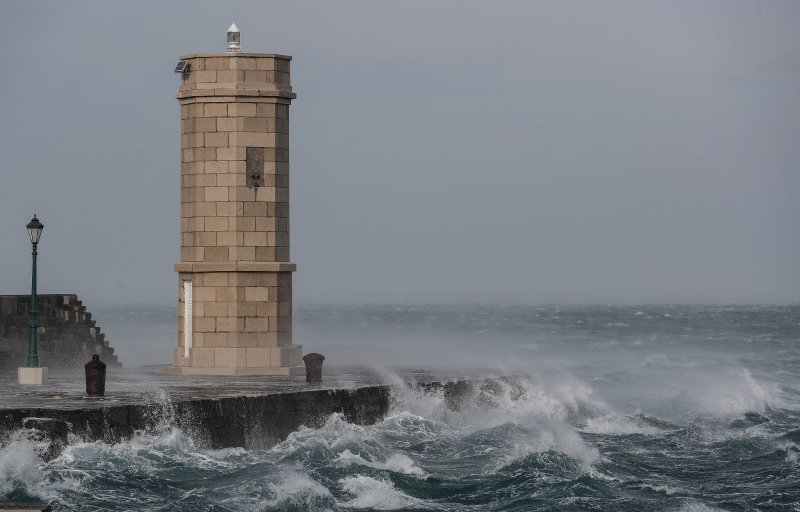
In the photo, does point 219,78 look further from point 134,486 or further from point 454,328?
point 454,328

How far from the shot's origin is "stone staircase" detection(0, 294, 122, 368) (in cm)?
3161

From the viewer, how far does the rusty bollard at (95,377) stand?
24734 mm

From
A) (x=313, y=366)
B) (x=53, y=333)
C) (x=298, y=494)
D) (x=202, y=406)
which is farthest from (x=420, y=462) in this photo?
(x=53, y=333)

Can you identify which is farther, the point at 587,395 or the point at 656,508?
the point at 587,395

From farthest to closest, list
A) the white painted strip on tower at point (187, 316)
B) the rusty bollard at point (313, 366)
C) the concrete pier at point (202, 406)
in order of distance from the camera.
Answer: the white painted strip on tower at point (187, 316)
the rusty bollard at point (313, 366)
the concrete pier at point (202, 406)

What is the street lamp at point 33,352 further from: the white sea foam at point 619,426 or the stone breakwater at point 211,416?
the white sea foam at point 619,426

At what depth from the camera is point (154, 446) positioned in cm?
2327

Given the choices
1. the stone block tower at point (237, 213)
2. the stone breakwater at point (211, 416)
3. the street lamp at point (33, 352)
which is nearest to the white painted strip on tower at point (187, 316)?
the stone block tower at point (237, 213)

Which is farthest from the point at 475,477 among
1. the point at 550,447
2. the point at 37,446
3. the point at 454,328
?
the point at 454,328

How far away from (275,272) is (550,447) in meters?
6.89

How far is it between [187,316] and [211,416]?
6.94 meters

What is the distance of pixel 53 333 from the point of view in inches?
1291

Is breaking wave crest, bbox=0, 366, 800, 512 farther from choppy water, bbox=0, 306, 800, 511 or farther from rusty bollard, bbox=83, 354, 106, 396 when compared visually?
rusty bollard, bbox=83, 354, 106, 396

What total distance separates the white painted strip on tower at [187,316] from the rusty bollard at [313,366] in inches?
133
